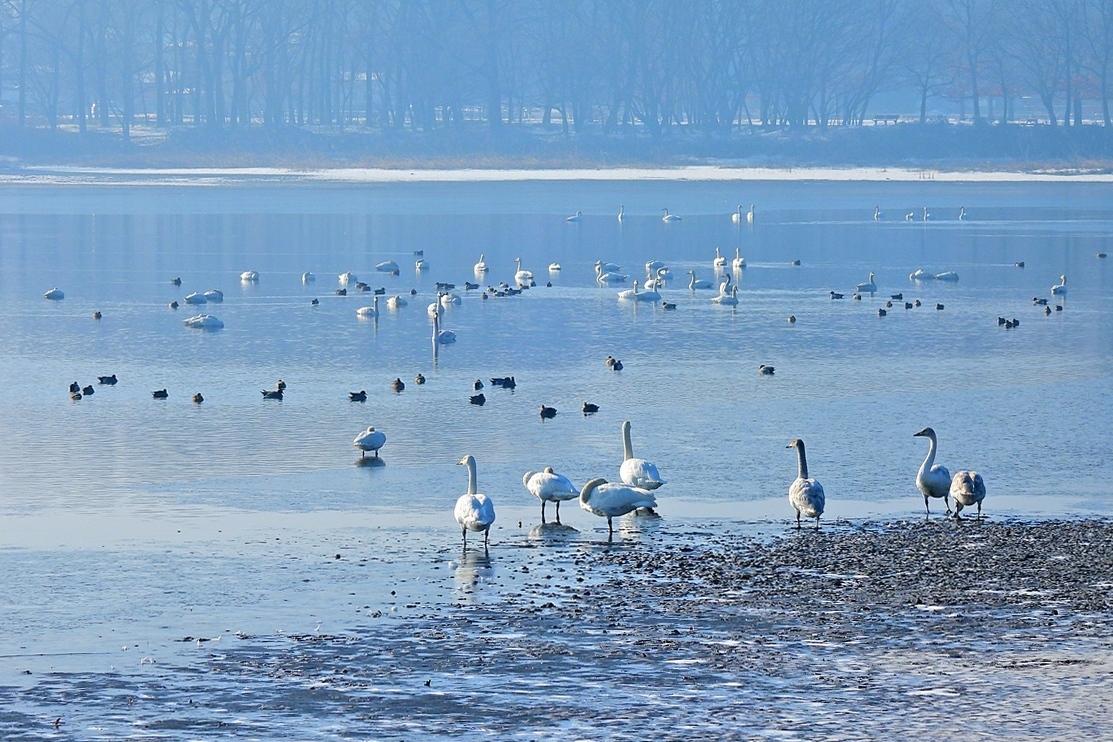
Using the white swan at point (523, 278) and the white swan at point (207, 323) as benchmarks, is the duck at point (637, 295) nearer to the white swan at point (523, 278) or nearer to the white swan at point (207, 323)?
the white swan at point (523, 278)

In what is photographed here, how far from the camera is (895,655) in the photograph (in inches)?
558

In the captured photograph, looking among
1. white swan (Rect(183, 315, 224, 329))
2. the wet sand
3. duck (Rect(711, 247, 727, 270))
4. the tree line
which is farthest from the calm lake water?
the tree line

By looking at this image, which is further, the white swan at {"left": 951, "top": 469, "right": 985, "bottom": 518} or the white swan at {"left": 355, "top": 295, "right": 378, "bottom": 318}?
the white swan at {"left": 355, "top": 295, "right": 378, "bottom": 318}

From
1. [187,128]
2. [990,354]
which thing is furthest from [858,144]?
[990,354]

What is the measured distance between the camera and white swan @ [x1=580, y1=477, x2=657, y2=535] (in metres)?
19.0

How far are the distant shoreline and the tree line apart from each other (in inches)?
384

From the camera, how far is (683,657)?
1423cm

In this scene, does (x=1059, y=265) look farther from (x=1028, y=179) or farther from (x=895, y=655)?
(x=1028, y=179)

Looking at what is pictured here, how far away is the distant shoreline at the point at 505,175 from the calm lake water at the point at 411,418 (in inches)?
1824

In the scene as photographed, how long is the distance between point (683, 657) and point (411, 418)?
1343 centimetres

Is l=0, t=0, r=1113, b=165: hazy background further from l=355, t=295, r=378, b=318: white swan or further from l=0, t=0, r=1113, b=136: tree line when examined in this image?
l=355, t=295, r=378, b=318: white swan

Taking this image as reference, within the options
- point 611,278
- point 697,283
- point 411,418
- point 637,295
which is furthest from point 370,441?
point 611,278

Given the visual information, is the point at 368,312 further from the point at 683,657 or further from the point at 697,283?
the point at 683,657

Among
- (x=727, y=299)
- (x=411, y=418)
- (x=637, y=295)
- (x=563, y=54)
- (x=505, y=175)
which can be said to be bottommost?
(x=411, y=418)
